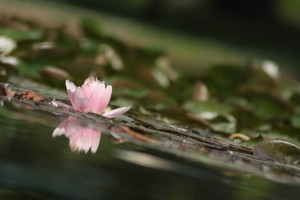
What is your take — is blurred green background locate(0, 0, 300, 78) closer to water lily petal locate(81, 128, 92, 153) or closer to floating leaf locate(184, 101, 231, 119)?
floating leaf locate(184, 101, 231, 119)

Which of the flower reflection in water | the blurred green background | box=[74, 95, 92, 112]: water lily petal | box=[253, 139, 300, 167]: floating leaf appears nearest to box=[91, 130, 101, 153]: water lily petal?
the flower reflection in water

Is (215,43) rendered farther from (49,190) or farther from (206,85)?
(49,190)

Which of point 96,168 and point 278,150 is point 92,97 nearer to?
point 278,150

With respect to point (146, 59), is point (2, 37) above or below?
below

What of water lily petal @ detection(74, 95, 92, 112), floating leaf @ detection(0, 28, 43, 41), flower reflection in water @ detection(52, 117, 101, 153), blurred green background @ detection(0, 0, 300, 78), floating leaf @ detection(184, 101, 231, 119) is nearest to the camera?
flower reflection in water @ detection(52, 117, 101, 153)

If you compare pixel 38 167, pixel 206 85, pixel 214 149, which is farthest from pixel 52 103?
pixel 206 85

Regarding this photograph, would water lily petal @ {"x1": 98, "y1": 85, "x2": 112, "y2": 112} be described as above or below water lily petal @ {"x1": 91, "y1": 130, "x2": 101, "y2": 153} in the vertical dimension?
above

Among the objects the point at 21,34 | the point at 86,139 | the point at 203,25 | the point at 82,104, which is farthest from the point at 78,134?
the point at 203,25
